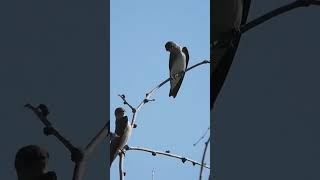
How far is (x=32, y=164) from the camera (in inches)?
64.7

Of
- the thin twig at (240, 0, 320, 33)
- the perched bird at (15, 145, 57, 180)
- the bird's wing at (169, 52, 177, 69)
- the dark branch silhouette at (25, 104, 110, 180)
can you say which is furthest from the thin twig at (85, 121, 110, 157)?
the thin twig at (240, 0, 320, 33)

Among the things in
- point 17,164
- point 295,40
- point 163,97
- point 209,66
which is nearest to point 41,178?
point 17,164

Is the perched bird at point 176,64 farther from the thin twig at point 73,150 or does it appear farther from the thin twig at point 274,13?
the thin twig at point 73,150

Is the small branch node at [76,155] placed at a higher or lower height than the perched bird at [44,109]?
lower

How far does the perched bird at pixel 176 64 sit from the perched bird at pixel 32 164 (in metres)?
0.36

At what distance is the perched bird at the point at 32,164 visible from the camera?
165 cm

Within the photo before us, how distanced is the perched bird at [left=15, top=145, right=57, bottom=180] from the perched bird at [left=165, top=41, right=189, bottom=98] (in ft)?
1.17

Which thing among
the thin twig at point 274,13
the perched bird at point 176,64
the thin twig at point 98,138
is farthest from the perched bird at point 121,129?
the thin twig at point 274,13

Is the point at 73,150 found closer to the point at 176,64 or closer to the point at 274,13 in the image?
the point at 176,64

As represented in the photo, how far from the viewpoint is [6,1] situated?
1.73m

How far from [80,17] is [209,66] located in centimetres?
36

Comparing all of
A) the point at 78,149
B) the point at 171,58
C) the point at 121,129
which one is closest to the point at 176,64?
the point at 171,58

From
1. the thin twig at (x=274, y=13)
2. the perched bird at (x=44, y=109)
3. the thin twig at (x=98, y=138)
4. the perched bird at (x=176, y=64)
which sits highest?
the thin twig at (x=274, y=13)

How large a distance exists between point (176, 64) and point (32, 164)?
0.44 meters
